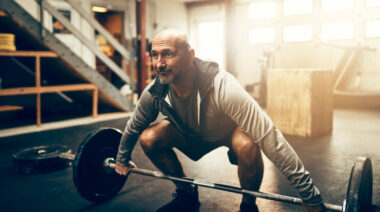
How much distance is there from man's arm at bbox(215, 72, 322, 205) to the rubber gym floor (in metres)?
0.52

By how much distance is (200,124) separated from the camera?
4.81 feet

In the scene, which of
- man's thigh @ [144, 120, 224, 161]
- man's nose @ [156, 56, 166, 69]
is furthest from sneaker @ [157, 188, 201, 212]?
man's nose @ [156, 56, 166, 69]

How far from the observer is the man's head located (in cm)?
134

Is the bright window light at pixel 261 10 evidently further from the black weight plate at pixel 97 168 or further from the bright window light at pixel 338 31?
the black weight plate at pixel 97 168

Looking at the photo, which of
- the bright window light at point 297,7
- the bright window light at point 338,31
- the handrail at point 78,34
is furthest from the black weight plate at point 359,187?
the bright window light at point 297,7

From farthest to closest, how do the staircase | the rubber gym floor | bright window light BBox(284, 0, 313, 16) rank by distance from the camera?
1. bright window light BBox(284, 0, 313, 16)
2. the staircase
3. the rubber gym floor

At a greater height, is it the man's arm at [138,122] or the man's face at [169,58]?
the man's face at [169,58]

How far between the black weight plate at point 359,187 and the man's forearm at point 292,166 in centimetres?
13

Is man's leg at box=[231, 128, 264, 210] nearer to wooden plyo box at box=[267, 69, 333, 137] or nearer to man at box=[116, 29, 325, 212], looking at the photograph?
man at box=[116, 29, 325, 212]

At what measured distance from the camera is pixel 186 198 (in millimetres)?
1720

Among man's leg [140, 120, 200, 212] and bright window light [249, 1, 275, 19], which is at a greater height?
bright window light [249, 1, 275, 19]

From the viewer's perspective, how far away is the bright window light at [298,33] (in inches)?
258

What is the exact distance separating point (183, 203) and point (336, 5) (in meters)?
5.77

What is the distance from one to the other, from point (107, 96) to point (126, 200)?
3.02 m
